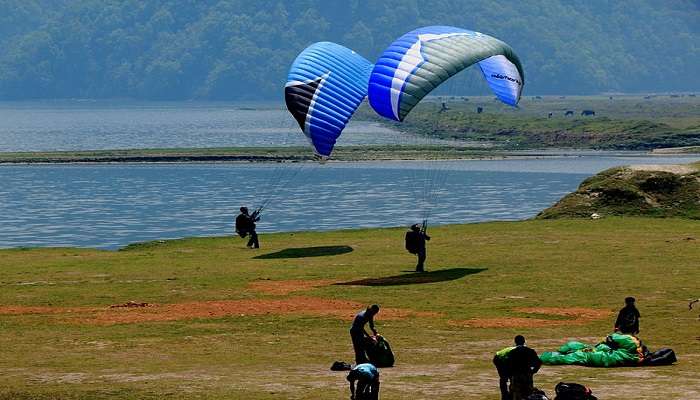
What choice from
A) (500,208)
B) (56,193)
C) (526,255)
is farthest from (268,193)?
(526,255)

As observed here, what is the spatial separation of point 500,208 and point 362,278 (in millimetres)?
59134

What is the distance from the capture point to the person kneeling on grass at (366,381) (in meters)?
25.3

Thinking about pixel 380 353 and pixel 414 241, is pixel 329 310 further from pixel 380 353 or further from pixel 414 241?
pixel 380 353

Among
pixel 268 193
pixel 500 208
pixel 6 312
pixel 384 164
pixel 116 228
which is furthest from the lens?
pixel 384 164

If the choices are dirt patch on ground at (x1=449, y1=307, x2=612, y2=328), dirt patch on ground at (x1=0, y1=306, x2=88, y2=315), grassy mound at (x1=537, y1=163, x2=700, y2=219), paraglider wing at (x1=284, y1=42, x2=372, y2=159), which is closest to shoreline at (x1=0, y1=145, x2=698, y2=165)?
grassy mound at (x1=537, y1=163, x2=700, y2=219)

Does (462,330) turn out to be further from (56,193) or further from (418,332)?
(56,193)

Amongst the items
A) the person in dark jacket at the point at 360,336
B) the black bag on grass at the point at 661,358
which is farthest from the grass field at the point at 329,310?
the person in dark jacket at the point at 360,336

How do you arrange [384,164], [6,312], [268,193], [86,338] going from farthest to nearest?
[384,164], [268,193], [6,312], [86,338]

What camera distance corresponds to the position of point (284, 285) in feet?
152

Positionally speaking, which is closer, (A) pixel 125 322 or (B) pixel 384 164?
(A) pixel 125 322

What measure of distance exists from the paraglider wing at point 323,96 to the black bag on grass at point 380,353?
2119cm

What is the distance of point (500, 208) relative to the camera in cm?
10575

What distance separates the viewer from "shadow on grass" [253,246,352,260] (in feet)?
184

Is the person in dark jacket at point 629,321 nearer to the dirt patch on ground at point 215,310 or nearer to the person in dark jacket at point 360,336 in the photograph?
the person in dark jacket at point 360,336
